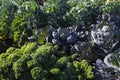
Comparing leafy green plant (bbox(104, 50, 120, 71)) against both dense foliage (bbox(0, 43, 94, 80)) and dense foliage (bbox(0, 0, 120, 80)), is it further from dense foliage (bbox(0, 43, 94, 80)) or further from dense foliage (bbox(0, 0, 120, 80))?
dense foliage (bbox(0, 43, 94, 80))

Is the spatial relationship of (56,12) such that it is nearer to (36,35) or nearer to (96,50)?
(36,35)

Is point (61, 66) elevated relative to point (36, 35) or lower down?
lower down

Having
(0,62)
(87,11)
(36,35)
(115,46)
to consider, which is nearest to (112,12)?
(87,11)

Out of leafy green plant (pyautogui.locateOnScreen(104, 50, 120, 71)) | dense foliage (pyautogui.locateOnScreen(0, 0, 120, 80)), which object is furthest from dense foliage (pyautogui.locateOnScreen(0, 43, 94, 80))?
leafy green plant (pyautogui.locateOnScreen(104, 50, 120, 71))

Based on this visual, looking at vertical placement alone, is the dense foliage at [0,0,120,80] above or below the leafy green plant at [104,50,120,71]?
above

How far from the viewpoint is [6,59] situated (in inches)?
146

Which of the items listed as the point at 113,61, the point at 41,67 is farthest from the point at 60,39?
the point at 113,61

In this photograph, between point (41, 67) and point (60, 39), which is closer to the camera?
point (41, 67)

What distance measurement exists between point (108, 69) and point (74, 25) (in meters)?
1.13

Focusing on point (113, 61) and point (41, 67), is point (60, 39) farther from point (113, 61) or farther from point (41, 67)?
point (113, 61)

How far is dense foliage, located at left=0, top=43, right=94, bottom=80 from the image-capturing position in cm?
349

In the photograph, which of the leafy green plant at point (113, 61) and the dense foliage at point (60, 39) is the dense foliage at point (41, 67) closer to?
the dense foliage at point (60, 39)

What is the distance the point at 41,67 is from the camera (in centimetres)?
354

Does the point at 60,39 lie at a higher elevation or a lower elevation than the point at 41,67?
higher
